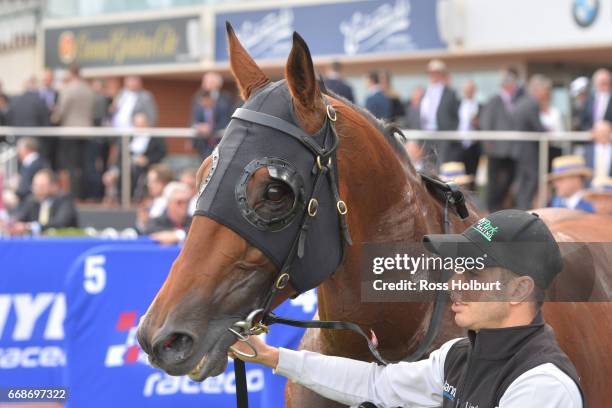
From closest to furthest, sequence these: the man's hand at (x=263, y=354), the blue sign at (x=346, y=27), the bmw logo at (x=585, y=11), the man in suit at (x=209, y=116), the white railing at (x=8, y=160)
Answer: the man's hand at (x=263, y=354) < the man in suit at (x=209, y=116) < the white railing at (x=8, y=160) < the bmw logo at (x=585, y=11) < the blue sign at (x=346, y=27)

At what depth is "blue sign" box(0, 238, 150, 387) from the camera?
7184mm

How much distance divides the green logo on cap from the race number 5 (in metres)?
4.32

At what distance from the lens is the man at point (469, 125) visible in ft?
42.5

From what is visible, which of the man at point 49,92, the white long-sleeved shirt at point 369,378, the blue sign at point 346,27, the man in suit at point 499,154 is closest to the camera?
the white long-sleeved shirt at point 369,378

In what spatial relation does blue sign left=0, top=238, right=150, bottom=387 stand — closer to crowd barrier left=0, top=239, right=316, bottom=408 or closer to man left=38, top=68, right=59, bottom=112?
crowd barrier left=0, top=239, right=316, bottom=408

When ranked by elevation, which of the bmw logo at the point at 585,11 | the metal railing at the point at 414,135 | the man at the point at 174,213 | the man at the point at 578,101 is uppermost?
the bmw logo at the point at 585,11

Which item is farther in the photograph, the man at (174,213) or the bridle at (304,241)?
the man at (174,213)

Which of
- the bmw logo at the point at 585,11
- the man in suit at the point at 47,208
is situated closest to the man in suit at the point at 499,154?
the bmw logo at the point at 585,11

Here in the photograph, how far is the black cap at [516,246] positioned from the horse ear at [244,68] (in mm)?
855

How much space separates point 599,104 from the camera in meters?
12.3

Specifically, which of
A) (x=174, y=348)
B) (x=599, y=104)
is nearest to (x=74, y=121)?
(x=599, y=104)

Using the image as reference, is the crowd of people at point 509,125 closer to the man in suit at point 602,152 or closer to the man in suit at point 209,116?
the man in suit at point 602,152

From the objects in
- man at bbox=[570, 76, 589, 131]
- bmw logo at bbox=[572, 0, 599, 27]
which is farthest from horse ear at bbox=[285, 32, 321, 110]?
bmw logo at bbox=[572, 0, 599, 27]

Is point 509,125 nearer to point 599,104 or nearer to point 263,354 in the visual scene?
point 599,104
